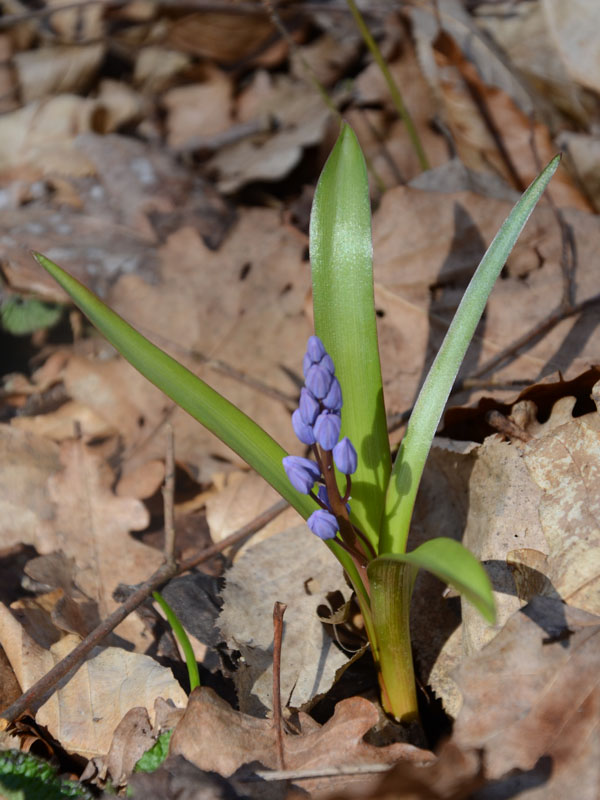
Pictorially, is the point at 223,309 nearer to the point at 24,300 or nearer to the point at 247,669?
the point at 24,300

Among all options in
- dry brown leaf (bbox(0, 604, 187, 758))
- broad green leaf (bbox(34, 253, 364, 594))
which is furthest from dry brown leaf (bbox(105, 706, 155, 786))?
broad green leaf (bbox(34, 253, 364, 594))

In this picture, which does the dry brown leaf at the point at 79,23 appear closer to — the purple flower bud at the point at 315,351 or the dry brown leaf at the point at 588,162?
the dry brown leaf at the point at 588,162

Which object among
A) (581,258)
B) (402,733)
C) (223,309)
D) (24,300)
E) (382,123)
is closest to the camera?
(402,733)

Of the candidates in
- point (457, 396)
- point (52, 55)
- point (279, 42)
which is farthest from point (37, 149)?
point (457, 396)

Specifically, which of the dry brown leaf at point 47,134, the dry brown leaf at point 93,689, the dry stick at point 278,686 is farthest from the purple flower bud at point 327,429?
the dry brown leaf at point 47,134

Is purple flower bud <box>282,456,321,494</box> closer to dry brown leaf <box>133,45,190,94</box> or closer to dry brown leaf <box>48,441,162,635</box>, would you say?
dry brown leaf <box>48,441,162,635</box>

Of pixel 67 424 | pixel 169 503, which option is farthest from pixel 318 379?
pixel 67 424
